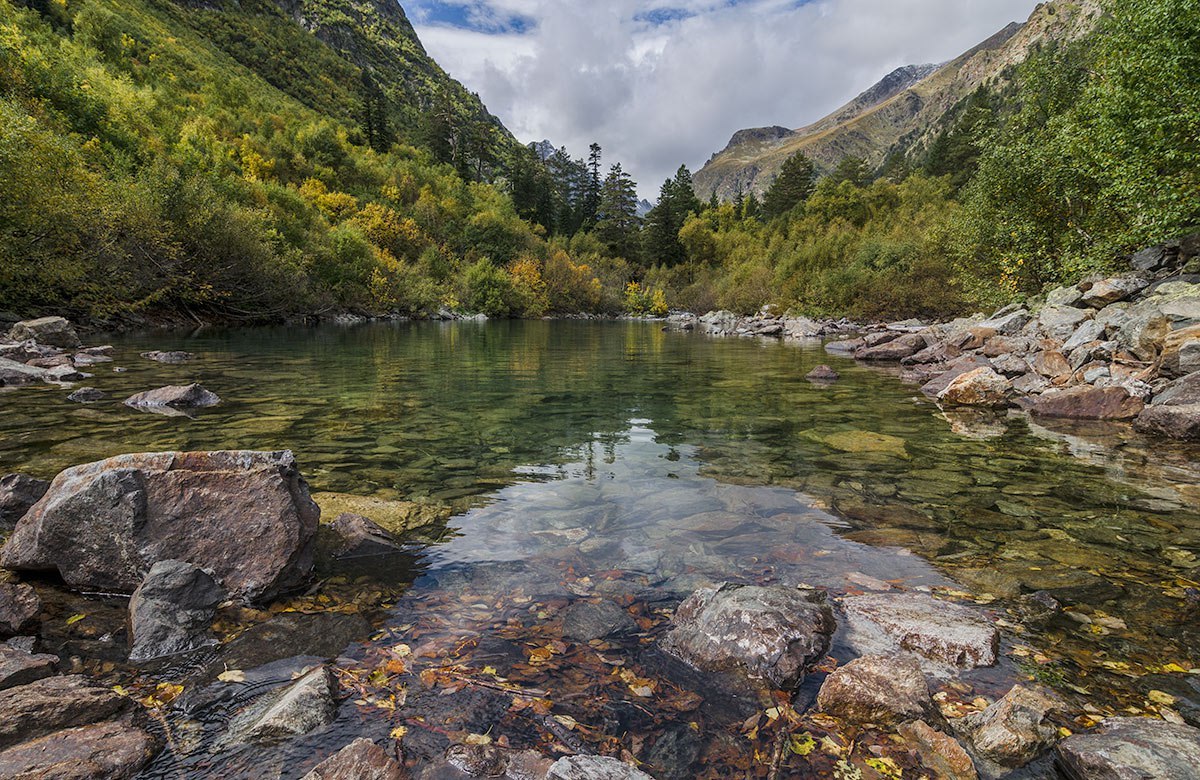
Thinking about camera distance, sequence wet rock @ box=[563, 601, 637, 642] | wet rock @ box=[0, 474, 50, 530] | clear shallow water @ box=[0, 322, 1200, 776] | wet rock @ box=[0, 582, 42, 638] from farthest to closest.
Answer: wet rock @ box=[0, 474, 50, 530]
wet rock @ box=[563, 601, 637, 642]
wet rock @ box=[0, 582, 42, 638]
clear shallow water @ box=[0, 322, 1200, 776]

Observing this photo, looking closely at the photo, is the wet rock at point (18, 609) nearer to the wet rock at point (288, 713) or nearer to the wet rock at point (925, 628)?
the wet rock at point (288, 713)

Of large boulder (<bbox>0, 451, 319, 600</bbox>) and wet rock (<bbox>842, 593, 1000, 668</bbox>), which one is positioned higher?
large boulder (<bbox>0, 451, 319, 600</bbox>)

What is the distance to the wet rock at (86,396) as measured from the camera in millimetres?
11219

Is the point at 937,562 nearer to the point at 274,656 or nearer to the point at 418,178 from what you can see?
the point at 274,656

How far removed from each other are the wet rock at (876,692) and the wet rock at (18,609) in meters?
5.20

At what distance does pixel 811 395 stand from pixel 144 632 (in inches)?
573

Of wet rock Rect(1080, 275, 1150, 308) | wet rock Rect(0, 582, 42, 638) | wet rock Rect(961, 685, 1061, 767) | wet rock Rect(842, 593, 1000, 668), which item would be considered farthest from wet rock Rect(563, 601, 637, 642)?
wet rock Rect(1080, 275, 1150, 308)

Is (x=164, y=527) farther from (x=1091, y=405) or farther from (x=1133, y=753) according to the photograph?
(x=1091, y=405)

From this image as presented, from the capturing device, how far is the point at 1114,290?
51.4 feet

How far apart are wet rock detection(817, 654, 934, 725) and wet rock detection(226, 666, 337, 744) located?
2.90 meters

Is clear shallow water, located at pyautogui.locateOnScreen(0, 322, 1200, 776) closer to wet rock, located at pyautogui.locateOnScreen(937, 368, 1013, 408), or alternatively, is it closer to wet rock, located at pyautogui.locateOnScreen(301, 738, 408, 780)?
wet rock, located at pyautogui.locateOnScreen(301, 738, 408, 780)

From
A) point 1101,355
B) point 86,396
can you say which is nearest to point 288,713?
point 86,396

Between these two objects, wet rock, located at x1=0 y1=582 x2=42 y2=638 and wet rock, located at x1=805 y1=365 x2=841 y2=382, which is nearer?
wet rock, located at x1=0 y1=582 x2=42 y2=638

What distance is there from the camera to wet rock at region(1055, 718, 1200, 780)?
8.33ft
